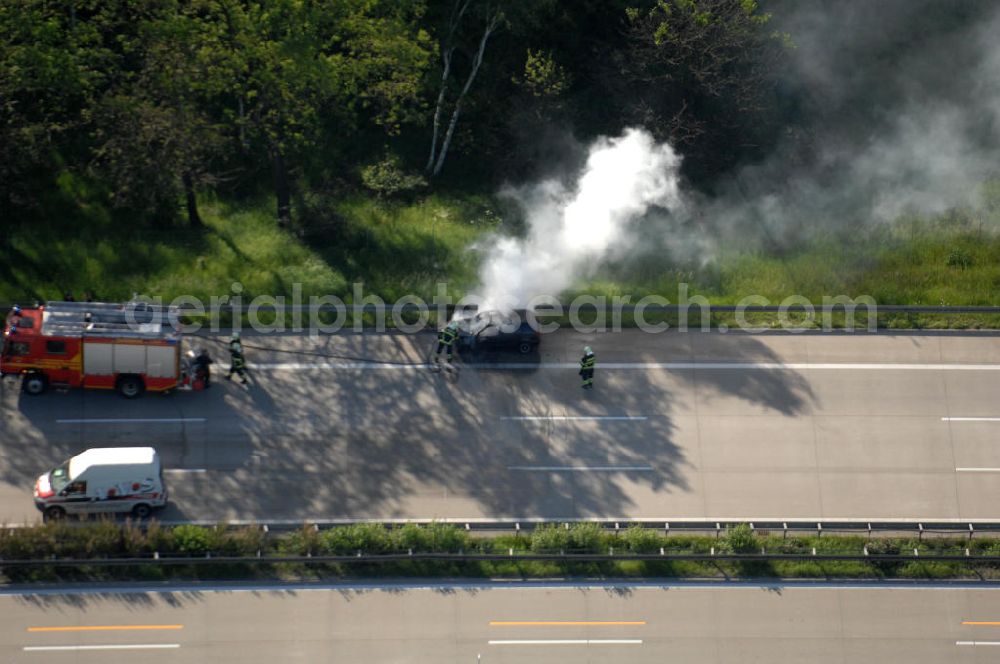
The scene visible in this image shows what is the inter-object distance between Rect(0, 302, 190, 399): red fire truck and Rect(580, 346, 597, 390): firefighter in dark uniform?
38.0 feet

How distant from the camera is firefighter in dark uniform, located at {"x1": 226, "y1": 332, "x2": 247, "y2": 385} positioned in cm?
3531

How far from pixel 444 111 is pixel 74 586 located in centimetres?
2083

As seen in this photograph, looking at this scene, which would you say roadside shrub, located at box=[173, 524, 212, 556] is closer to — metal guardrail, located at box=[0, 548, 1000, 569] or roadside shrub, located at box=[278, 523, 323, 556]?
metal guardrail, located at box=[0, 548, 1000, 569]

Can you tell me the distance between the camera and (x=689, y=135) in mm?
41500

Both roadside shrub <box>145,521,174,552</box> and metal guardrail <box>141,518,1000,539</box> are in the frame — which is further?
metal guardrail <box>141,518,1000,539</box>

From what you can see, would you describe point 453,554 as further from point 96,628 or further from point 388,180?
point 388,180

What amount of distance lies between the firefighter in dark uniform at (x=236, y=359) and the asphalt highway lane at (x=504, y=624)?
274 inches

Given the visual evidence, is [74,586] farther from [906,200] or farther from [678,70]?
[906,200]

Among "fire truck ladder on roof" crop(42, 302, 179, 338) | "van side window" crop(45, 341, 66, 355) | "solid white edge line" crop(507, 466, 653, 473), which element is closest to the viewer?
"van side window" crop(45, 341, 66, 355)

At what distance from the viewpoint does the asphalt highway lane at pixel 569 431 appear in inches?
1332

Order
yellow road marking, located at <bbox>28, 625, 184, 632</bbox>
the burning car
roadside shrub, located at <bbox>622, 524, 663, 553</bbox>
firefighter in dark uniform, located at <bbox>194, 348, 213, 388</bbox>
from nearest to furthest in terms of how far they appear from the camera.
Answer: yellow road marking, located at <bbox>28, 625, 184, 632</bbox> < roadside shrub, located at <bbox>622, 524, 663, 553</bbox> < firefighter in dark uniform, located at <bbox>194, 348, 213, 388</bbox> < the burning car

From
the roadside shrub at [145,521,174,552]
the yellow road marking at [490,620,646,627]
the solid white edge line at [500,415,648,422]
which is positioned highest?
the solid white edge line at [500,415,648,422]

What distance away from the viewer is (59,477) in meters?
32.1

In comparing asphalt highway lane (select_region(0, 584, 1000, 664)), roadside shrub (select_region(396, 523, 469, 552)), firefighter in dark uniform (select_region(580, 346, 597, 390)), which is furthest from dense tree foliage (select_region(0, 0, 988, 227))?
asphalt highway lane (select_region(0, 584, 1000, 664))
